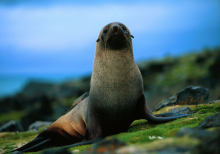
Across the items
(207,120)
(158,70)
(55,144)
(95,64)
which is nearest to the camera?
(207,120)

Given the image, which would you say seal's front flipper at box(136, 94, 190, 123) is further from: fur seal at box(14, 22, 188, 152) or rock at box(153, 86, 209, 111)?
rock at box(153, 86, 209, 111)

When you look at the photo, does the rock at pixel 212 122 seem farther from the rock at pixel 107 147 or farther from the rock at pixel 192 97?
the rock at pixel 192 97

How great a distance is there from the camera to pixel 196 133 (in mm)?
3709

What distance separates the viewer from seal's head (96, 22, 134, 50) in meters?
7.52

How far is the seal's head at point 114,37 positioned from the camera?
752cm

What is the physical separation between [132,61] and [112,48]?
0.79 meters

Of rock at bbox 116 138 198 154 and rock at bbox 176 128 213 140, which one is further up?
rock at bbox 176 128 213 140

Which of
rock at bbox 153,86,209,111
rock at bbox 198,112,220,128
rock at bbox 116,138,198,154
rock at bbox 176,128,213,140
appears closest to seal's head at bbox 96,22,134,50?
rock at bbox 198,112,220,128

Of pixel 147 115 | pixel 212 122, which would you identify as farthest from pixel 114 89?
pixel 212 122

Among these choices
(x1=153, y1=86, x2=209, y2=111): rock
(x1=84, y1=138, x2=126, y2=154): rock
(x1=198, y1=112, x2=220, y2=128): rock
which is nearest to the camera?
(x1=84, y1=138, x2=126, y2=154): rock

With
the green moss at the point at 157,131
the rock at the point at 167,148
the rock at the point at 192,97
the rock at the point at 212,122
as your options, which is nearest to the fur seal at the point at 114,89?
the green moss at the point at 157,131

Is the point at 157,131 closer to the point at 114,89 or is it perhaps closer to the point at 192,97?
the point at 114,89

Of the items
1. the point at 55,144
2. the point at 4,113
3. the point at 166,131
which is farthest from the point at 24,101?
the point at 166,131

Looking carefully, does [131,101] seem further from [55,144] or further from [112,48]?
[55,144]
